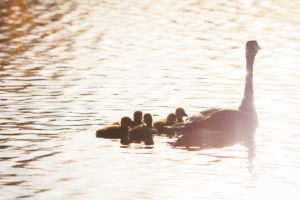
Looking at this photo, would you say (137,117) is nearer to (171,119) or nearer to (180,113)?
(171,119)

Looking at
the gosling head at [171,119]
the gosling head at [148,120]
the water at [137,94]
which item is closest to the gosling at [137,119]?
the gosling head at [148,120]

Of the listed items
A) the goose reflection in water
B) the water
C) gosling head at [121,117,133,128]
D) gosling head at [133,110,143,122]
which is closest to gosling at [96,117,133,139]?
gosling head at [121,117,133,128]

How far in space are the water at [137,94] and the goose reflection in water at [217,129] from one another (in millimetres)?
440

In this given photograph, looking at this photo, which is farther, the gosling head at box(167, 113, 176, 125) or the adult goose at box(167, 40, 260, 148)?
the gosling head at box(167, 113, 176, 125)

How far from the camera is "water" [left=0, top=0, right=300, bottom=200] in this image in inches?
606

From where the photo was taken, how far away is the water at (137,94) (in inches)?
606

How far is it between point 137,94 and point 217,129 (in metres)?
5.76

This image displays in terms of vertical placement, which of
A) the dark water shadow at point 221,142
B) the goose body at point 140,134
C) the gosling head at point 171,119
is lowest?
the dark water shadow at point 221,142

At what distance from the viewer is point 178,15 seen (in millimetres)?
48125

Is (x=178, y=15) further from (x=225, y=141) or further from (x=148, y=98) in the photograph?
(x=225, y=141)

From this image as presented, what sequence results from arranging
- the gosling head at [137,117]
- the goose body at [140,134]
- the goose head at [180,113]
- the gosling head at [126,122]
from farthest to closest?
1. the goose head at [180,113]
2. the gosling head at [137,117]
3. the gosling head at [126,122]
4. the goose body at [140,134]

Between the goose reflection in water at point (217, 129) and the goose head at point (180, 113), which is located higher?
the goose head at point (180, 113)

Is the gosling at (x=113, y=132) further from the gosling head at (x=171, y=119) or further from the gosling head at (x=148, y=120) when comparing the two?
the gosling head at (x=171, y=119)

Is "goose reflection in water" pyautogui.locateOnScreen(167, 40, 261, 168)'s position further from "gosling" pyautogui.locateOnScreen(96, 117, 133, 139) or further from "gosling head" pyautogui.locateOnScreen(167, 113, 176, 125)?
"gosling" pyautogui.locateOnScreen(96, 117, 133, 139)
